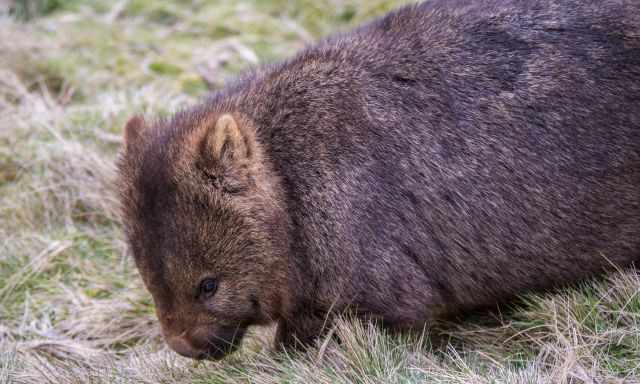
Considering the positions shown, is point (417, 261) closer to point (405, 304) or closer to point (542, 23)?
point (405, 304)

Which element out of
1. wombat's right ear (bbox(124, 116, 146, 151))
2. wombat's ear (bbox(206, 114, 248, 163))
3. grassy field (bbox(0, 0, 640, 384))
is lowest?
grassy field (bbox(0, 0, 640, 384))

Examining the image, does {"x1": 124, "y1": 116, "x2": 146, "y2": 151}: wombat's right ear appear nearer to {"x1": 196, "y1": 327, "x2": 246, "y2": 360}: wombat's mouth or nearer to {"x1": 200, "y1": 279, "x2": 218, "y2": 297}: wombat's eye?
{"x1": 200, "y1": 279, "x2": 218, "y2": 297}: wombat's eye

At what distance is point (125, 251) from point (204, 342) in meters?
1.62

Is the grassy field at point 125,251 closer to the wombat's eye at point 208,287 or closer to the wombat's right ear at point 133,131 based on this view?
the wombat's eye at point 208,287

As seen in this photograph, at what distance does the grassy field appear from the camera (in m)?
3.36

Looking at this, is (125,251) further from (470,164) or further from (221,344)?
(470,164)

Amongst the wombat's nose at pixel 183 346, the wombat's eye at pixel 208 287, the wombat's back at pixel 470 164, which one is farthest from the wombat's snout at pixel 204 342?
the wombat's back at pixel 470 164

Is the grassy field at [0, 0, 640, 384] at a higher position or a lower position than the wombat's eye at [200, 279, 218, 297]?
lower

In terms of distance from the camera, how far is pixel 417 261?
11.8 feet

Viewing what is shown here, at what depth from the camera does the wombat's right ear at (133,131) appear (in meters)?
3.72

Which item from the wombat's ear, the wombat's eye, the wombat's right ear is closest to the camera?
the wombat's ear

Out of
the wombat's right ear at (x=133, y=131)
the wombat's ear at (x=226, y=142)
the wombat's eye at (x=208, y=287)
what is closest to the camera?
the wombat's ear at (x=226, y=142)

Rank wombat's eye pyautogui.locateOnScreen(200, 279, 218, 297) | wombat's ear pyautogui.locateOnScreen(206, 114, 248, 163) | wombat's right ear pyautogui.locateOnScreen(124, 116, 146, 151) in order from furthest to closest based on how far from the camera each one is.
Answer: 1. wombat's right ear pyautogui.locateOnScreen(124, 116, 146, 151)
2. wombat's eye pyautogui.locateOnScreen(200, 279, 218, 297)
3. wombat's ear pyautogui.locateOnScreen(206, 114, 248, 163)

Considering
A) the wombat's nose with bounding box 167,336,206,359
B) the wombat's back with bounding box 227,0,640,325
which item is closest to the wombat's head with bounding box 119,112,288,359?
the wombat's nose with bounding box 167,336,206,359
